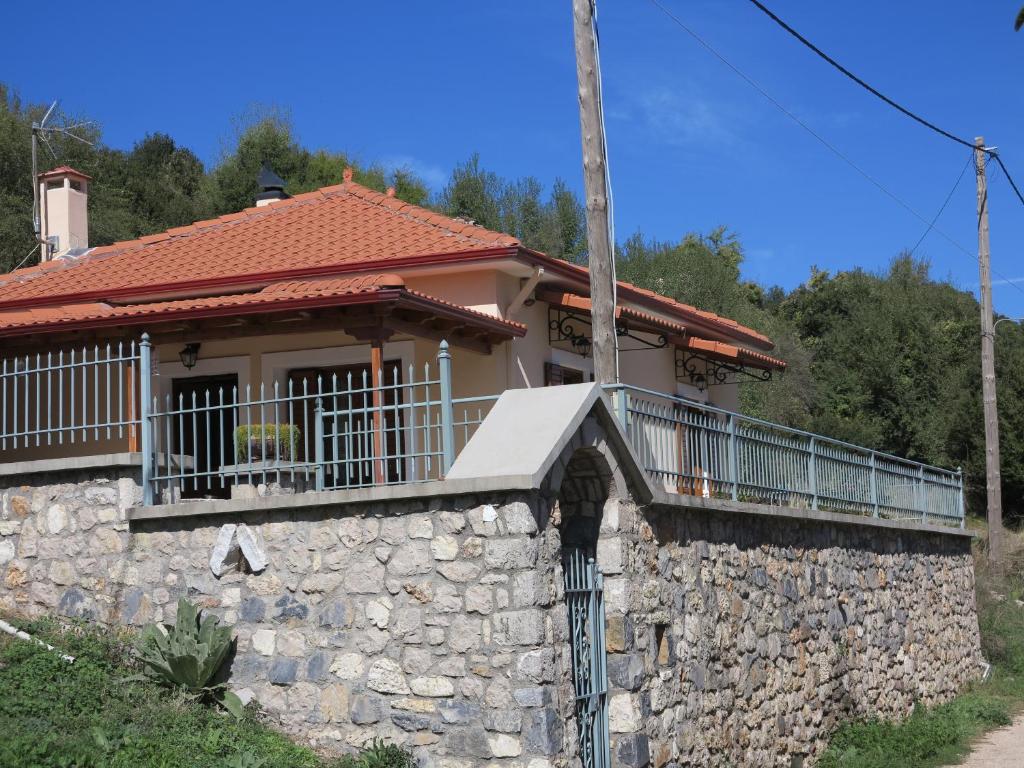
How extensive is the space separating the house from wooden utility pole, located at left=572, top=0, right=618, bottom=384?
4.39 ft

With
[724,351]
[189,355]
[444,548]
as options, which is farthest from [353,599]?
[724,351]

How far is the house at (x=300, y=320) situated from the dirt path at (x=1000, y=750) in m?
4.54

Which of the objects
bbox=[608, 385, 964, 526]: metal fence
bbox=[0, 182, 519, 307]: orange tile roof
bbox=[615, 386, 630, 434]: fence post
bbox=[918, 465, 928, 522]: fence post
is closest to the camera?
bbox=[615, 386, 630, 434]: fence post

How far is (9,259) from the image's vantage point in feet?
97.8

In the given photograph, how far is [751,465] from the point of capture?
1165cm

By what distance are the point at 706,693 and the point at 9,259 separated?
24638 mm

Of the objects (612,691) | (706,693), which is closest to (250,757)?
(612,691)

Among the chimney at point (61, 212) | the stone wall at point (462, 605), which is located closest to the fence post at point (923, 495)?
the stone wall at point (462, 605)

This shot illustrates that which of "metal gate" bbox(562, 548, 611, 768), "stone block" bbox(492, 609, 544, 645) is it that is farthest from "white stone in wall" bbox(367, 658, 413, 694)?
"metal gate" bbox(562, 548, 611, 768)

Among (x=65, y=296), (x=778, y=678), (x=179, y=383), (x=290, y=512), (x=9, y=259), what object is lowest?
(x=778, y=678)

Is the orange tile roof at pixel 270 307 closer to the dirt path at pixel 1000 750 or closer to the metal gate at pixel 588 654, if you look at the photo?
the metal gate at pixel 588 654

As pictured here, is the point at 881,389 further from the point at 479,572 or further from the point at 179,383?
the point at 479,572

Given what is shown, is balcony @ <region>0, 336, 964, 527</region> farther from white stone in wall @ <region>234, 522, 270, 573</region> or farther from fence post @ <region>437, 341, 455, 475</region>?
white stone in wall @ <region>234, 522, 270, 573</region>

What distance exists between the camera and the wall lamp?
559 inches
